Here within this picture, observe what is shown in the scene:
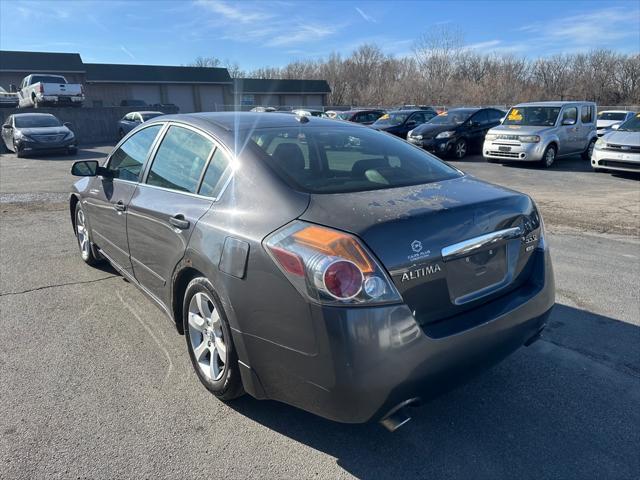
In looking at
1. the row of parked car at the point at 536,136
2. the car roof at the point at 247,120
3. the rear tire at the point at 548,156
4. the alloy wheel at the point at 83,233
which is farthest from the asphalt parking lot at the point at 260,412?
the rear tire at the point at 548,156

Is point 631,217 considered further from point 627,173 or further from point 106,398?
point 106,398

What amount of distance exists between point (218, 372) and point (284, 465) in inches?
27.8

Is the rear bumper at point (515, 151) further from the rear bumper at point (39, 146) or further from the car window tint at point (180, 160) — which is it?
the rear bumper at point (39, 146)

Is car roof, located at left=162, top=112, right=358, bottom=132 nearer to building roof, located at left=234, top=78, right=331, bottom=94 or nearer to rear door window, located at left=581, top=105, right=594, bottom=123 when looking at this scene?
rear door window, located at left=581, top=105, right=594, bottom=123

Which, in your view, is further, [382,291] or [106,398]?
[106,398]

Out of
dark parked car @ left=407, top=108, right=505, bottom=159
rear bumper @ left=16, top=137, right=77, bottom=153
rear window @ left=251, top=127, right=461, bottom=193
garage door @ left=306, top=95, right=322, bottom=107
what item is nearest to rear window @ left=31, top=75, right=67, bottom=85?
rear bumper @ left=16, top=137, right=77, bottom=153

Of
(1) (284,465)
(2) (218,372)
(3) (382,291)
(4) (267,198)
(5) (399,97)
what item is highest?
(5) (399,97)

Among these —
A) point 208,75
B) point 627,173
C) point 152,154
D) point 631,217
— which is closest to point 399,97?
point 208,75

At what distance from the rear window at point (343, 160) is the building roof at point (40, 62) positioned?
43358 millimetres

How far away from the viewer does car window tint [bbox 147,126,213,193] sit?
306 cm

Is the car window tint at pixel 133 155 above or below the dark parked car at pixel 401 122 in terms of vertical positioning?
below

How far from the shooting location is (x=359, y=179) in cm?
280

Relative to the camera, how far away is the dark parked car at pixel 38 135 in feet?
55.3

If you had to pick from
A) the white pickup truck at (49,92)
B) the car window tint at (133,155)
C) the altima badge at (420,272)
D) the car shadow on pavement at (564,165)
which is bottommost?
the car shadow on pavement at (564,165)
